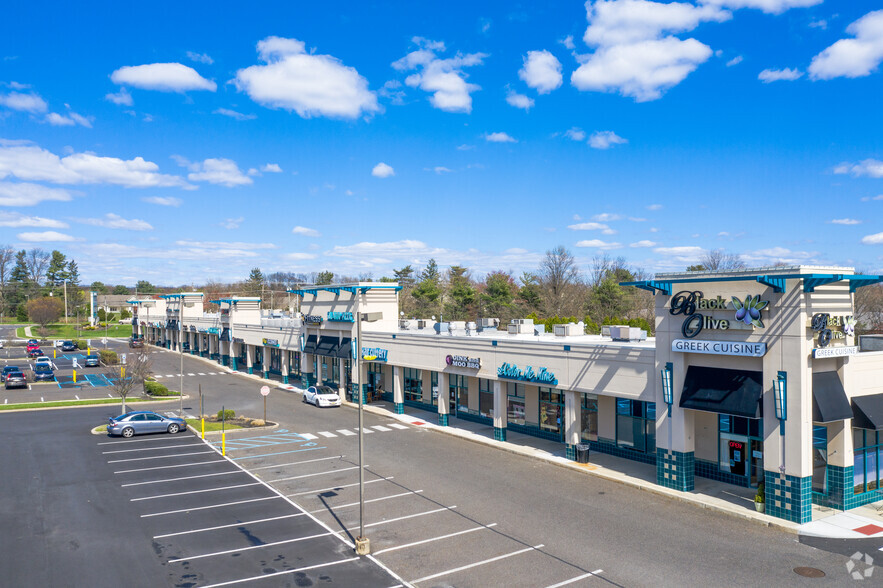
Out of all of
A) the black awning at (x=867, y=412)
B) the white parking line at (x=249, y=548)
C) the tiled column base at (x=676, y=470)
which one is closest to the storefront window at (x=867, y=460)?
the black awning at (x=867, y=412)

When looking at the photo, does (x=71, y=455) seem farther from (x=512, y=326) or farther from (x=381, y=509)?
(x=512, y=326)

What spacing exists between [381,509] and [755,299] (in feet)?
50.2

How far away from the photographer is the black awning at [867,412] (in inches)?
806

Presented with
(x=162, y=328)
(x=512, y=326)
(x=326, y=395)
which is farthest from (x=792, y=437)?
(x=162, y=328)

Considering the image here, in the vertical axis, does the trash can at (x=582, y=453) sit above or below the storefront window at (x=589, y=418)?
below

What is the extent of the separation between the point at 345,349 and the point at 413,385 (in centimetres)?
626

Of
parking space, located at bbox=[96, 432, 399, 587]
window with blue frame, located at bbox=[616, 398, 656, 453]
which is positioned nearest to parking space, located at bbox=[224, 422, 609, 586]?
parking space, located at bbox=[96, 432, 399, 587]

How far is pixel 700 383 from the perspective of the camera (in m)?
22.6

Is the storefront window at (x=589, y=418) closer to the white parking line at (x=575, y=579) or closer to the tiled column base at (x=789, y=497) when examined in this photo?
the tiled column base at (x=789, y=497)

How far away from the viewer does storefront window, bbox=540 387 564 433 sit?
31766mm

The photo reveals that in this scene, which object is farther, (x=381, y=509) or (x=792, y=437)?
(x=381, y=509)

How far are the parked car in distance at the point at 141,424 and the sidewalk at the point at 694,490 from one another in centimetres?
1424

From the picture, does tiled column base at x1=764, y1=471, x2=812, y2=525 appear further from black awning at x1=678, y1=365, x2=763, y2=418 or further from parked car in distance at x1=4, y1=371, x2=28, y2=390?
parked car in distance at x1=4, y1=371, x2=28, y2=390

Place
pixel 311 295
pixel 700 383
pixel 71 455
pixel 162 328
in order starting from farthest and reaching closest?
pixel 162 328 → pixel 311 295 → pixel 71 455 → pixel 700 383
